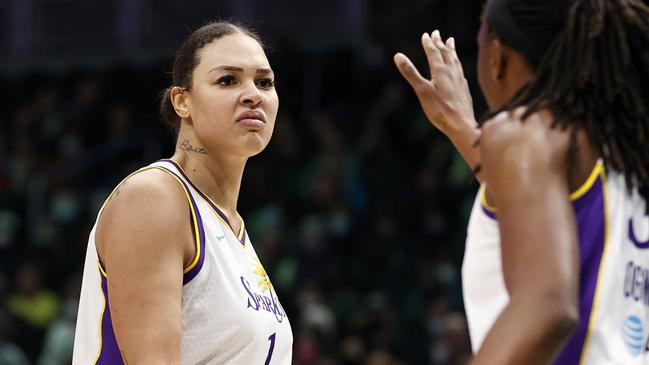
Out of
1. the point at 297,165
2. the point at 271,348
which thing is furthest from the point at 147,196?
the point at 297,165

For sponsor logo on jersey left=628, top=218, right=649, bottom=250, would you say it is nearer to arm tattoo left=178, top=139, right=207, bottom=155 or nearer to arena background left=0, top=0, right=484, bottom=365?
arm tattoo left=178, top=139, right=207, bottom=155

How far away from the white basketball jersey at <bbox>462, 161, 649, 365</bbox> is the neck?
1.52 m

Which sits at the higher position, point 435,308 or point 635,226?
point 635,226

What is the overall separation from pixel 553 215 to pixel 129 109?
11771 mm

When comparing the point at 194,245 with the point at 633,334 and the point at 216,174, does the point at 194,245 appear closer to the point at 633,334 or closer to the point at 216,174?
the point at 216,174

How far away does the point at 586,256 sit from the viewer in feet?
7.07

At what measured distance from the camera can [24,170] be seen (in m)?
13.0

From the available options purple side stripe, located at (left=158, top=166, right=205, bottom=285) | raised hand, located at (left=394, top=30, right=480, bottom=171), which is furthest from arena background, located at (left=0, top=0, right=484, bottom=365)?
raised hand, located at (left=394, top=30, right=480, bottom=171)

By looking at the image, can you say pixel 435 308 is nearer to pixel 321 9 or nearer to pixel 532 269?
pixel 321 9

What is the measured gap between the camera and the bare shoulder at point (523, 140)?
6.82ft

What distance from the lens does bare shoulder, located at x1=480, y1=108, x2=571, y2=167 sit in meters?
2.08

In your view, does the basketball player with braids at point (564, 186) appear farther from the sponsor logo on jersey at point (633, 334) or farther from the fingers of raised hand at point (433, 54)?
the fingers of raised hand at point (433, 54)

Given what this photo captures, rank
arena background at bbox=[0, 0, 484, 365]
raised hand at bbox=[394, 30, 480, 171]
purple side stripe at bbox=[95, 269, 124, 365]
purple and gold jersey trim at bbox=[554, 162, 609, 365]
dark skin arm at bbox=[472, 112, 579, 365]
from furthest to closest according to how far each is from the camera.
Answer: arena background at bbox=[0, 0, 484, 365] → purple side stripe at bbox=[95, 269, 124, 365] → raised hand at bbox=[394, 30, 480, 171] → purple and gold jersey trim at bbox=[554, 162, 609, 365] → dark skin arm at bbox=[472, 112, 579, 365]

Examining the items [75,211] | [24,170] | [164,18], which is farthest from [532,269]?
[164,18]
